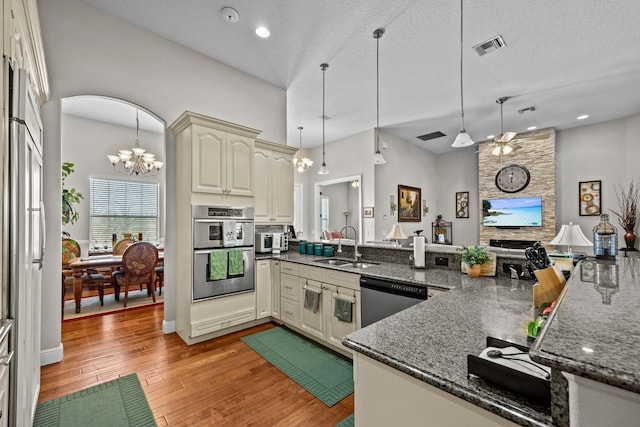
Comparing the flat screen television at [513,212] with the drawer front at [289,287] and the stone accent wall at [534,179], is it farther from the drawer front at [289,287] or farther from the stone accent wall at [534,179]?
the drawer front at [289,287]

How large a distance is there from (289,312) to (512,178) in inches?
236

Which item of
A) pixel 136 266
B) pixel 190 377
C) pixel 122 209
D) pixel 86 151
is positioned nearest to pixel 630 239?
pixel 190 377

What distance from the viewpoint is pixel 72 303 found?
4.27 meters

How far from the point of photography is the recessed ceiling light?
301 centimetres

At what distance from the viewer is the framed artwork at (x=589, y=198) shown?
5.52 m

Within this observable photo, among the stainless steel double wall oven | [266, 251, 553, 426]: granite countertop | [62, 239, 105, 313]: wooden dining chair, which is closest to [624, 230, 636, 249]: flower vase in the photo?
[266, 251, 553, 426]: granite countertop

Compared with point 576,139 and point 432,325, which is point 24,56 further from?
point 576,139

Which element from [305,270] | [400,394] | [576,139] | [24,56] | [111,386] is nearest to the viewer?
[400,394]

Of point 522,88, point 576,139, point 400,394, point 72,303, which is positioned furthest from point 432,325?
point 576,139

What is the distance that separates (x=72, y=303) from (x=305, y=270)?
3962 millimetres

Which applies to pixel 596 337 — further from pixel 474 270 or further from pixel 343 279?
pixel 343 279

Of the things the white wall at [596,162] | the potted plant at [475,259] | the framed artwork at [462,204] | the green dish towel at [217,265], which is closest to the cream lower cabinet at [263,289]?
the green dish towel at [217,265]

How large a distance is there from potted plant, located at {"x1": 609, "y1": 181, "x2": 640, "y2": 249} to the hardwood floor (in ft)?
20.5

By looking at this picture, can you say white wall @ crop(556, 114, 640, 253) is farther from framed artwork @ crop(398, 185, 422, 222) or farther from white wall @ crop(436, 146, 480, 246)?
framed artwork @ crop(398, 185, 422, 222)
